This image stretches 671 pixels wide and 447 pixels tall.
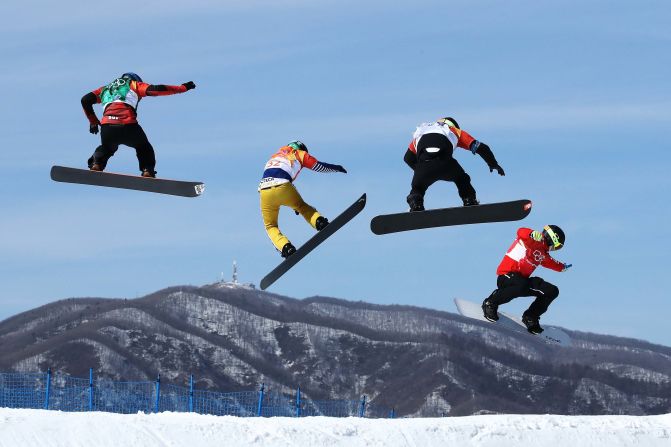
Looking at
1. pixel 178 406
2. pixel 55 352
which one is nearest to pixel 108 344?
pixel 55 352

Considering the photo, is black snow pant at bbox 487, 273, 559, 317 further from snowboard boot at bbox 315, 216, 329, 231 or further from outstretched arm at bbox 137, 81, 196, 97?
outstretched arm at bbox 137, 81, 196, 97

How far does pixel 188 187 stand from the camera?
17359mm

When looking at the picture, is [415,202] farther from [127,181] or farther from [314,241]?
[127,181]

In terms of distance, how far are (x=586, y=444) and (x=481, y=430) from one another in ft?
8.03

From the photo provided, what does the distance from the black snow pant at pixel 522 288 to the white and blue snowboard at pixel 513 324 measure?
0.46 meters

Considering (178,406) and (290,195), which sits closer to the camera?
(290,195)

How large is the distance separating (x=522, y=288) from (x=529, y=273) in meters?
0.23

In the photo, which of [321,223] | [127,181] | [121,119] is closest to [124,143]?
[121,119]

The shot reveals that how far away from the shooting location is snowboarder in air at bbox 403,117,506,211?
16406 mm

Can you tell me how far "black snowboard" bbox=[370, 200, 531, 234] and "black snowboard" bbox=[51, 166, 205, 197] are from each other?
9.42ft

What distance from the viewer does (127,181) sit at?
17.6 m

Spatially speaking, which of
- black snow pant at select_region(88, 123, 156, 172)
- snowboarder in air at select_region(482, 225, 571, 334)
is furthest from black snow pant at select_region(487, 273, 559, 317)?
black snow pant at select_region(88, 123, 156, 172)

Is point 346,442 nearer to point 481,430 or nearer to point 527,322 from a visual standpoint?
point 481,430

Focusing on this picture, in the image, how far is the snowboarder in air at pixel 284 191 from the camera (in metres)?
17.5
